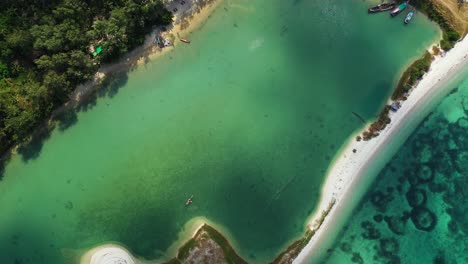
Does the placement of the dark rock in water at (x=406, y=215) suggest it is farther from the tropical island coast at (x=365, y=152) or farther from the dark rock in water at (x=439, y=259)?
the tropical island coast at (x=365, y=152)

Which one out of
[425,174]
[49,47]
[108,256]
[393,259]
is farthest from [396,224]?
[49,47]

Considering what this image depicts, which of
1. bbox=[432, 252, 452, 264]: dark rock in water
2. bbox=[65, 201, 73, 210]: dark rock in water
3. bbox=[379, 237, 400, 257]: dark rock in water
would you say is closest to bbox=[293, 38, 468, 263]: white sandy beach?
bbox=[379, 237, 400, 257]: dark rock in water

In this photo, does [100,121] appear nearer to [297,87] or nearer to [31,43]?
[31,43]

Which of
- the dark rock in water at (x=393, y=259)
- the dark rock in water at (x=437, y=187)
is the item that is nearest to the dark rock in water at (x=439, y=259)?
the dark rock in water at (x=393, y=259)

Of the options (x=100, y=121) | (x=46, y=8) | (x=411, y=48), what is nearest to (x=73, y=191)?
(x=100, y=121)

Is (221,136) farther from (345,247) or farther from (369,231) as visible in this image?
(369,231)

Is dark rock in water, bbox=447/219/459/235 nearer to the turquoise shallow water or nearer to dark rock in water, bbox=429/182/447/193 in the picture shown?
the turquoise shallow water
